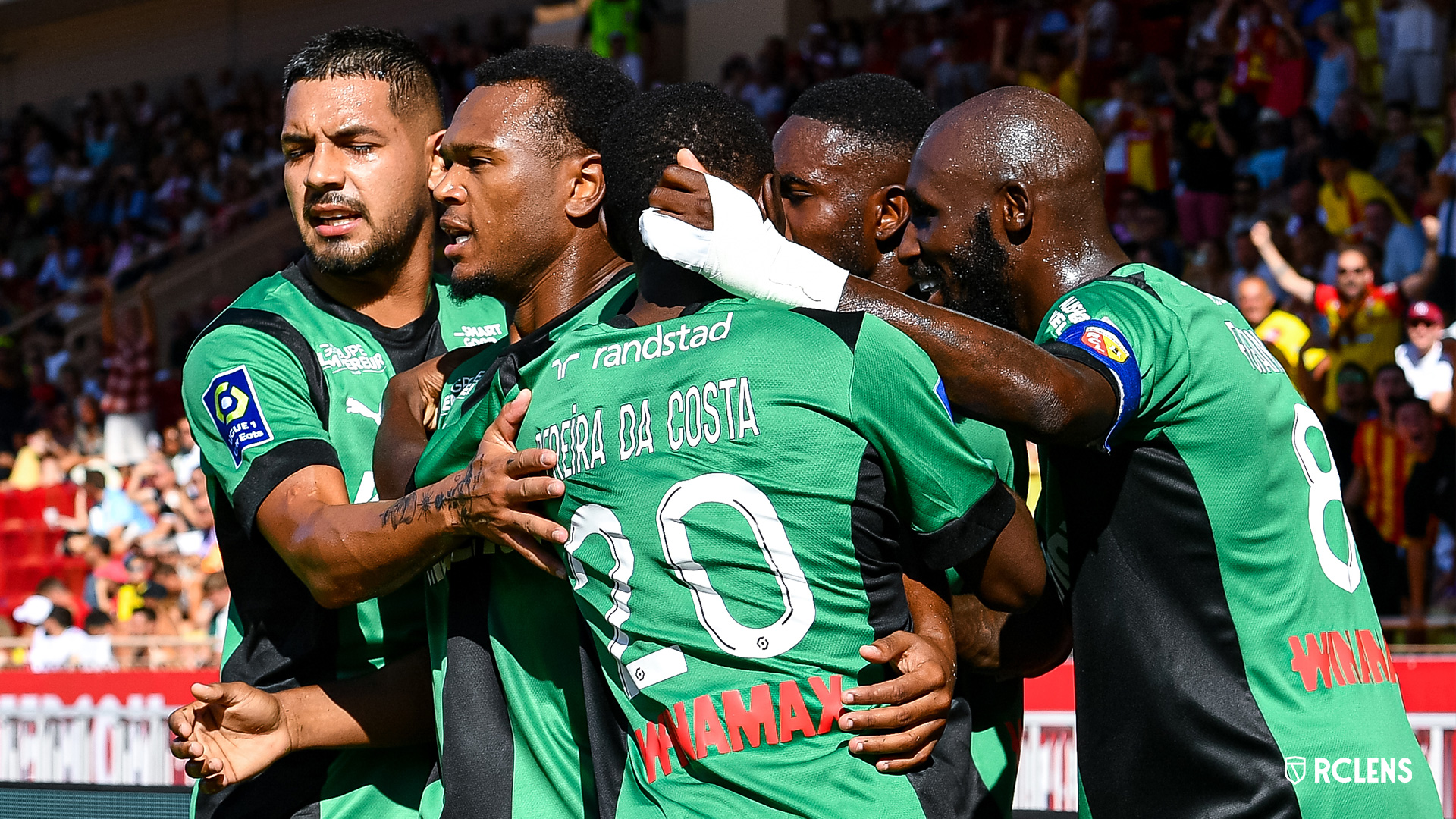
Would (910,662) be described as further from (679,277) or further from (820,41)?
(820,41)

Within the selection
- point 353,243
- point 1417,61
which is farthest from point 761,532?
point 1417,61

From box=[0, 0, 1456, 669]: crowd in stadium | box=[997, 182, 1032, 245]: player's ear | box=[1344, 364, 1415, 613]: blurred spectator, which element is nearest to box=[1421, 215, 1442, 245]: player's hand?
box=[0, 0, 1456, 669]: crowd in stadium

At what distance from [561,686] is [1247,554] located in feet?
4.28

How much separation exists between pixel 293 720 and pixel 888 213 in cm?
177

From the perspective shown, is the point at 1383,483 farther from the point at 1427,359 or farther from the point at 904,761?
the point at 904,761

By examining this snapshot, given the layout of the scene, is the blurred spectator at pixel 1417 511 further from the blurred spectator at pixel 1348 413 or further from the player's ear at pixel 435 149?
the player's ear at pixel 435 149

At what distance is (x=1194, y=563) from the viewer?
110 inches

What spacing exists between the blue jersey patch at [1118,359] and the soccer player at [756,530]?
0.98ft

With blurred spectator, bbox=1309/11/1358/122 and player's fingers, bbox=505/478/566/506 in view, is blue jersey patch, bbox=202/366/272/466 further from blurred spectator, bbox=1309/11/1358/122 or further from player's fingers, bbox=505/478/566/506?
blurred spectator, bbox=1309/11/1358/122

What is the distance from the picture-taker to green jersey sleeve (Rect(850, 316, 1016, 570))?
2375 mm

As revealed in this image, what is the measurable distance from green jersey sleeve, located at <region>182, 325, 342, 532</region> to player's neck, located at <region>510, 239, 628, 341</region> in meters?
0.53

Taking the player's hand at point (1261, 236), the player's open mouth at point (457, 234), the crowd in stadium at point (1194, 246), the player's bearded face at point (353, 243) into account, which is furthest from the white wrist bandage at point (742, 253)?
the player's hand at point (1261, 236)

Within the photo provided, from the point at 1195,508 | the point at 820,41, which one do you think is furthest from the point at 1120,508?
the point at 820,41

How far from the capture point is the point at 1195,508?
110 inches
